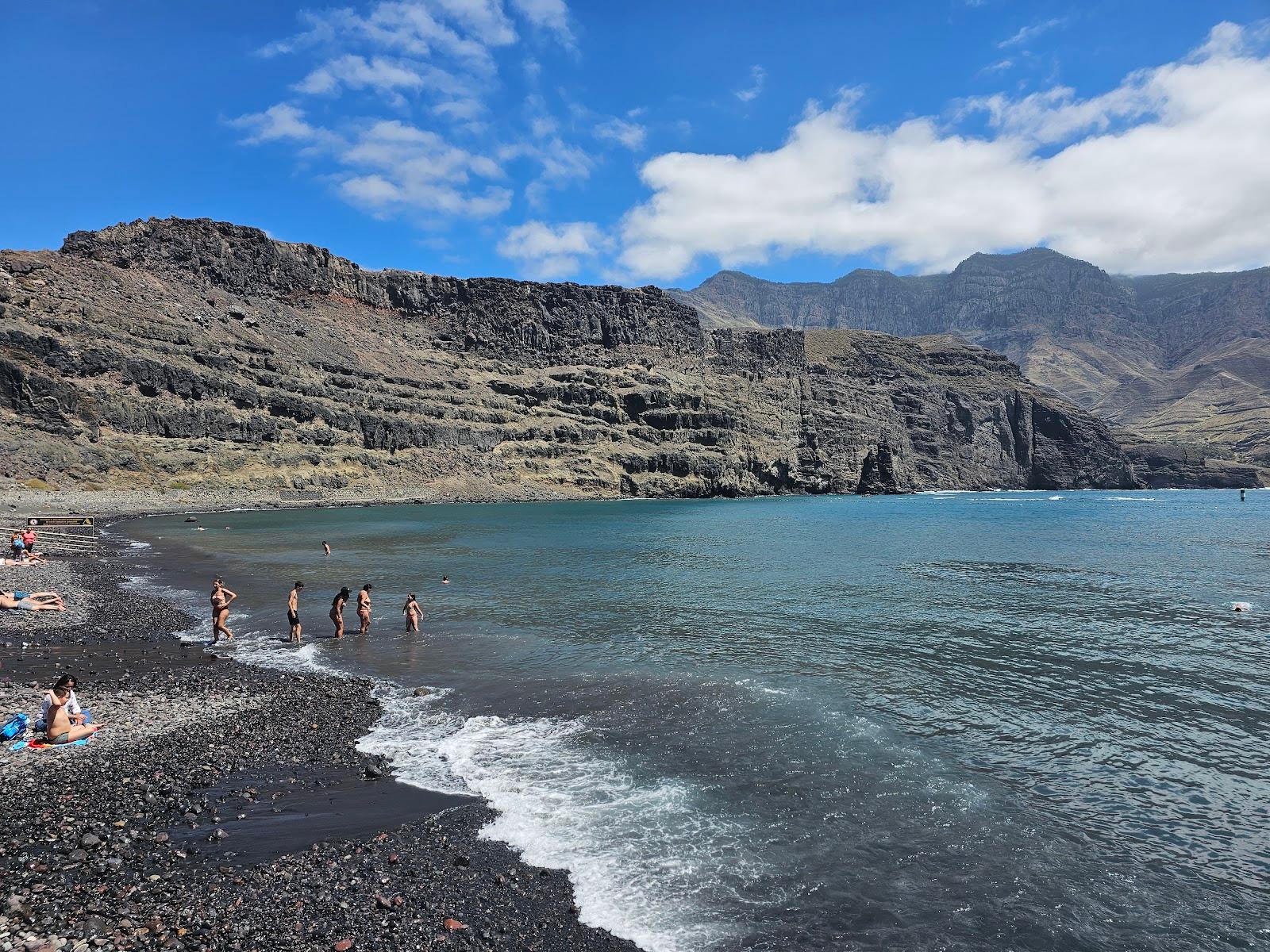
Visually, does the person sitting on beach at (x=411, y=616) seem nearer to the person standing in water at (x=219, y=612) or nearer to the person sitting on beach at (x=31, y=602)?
the person standing in water at (x=219, y=612)

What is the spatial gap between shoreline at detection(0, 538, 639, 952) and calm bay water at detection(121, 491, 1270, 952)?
918mm

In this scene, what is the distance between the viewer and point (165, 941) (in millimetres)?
7922

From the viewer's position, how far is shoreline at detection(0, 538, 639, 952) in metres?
8.41

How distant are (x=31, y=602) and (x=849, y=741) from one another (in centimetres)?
3158

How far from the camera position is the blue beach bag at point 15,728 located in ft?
46.4

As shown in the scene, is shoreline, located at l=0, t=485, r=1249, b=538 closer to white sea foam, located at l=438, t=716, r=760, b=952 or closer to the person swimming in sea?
the person swimming in sea

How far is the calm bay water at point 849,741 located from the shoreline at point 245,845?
918 millimetres

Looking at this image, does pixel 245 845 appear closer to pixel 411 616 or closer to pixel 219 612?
pixel 219 612

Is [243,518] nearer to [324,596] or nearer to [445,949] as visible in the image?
[324,596]

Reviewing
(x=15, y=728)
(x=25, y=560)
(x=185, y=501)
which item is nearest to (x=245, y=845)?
(x=15, y=728)

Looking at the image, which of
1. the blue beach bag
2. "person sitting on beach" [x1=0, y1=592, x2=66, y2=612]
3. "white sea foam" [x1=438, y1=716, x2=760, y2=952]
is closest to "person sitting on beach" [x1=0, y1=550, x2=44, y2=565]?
"person sitting on beach" [x1=0, y1=592, x2=66, y2=612]

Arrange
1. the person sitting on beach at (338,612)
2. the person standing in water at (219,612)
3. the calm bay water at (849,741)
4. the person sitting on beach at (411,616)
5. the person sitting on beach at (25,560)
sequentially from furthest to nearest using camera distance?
1. the person sitting on beach at (25,560)
2. the person sitting on beach at (411,616)
3. the person sitting on beach at (338,612)
4. the person standing in water at (219,612)
5. the calm bay water at (849,741)

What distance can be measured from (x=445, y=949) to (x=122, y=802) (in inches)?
278

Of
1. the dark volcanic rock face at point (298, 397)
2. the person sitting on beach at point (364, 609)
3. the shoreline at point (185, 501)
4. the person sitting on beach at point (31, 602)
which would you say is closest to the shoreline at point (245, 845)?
the person sitting on beach at point (364, 609)
